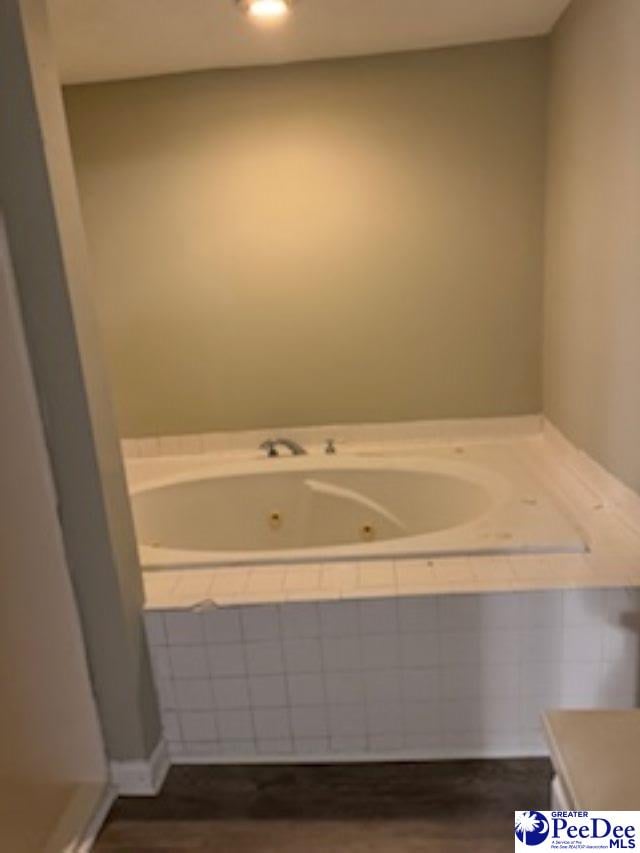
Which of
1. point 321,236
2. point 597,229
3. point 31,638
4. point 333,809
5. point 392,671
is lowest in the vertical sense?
point 333,809

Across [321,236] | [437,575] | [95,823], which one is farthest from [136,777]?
[321,236]

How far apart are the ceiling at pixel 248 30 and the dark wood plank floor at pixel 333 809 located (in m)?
2.25

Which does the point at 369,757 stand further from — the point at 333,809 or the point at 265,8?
the point at 265,8

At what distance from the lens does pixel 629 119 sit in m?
1.61

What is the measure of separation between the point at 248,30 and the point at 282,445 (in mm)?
1589

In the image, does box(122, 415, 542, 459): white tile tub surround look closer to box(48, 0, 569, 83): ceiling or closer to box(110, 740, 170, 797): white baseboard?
box(110, 740, 170, 797): white baseboard

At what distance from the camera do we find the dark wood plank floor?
135 centimetres

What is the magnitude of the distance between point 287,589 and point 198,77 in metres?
2.08

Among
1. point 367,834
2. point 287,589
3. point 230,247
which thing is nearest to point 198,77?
point 230,247

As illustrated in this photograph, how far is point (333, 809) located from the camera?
144cm

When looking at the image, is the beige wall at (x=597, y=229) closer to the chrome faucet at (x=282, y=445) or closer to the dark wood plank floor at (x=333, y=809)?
the dark wood plank floor at (x=333, y=809)

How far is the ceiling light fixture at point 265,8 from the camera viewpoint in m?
1.81

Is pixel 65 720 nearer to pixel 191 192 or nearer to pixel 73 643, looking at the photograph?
pixel 73 643

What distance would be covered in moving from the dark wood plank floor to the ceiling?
7.40 ft
